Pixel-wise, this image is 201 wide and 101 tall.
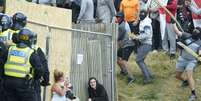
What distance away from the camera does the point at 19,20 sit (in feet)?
40.1

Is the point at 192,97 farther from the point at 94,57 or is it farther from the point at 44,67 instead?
the point at 44,67

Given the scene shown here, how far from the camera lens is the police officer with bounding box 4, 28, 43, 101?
11.4 meters

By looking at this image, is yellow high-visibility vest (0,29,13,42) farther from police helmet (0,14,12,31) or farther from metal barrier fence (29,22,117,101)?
metal barrier fence (29,22,117,101)

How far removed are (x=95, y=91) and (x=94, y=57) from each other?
90cm

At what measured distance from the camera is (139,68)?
18000 millimetres

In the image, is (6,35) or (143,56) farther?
(143,56)

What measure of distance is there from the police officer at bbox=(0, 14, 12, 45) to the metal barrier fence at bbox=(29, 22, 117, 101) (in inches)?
75.2

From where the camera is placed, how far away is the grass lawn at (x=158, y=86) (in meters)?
16.8

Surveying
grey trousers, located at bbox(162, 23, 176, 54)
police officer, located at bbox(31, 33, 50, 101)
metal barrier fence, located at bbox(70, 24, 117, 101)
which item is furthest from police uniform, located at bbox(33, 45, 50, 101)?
grey trousers, located at bbox(162, 23, 176, 54)

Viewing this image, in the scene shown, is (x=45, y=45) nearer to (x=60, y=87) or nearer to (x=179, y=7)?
(x=60, y=87)

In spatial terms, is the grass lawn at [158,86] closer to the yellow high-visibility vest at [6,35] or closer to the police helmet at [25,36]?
the yellow high-visibility vest at [6,35]

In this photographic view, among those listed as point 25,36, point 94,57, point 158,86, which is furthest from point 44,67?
point 158,86

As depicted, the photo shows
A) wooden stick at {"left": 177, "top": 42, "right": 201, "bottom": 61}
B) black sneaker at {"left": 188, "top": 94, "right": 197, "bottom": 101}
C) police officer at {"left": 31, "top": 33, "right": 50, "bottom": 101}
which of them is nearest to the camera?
police officer at {"left": 31, "top": 33, "right": 50, "bottom": 101}

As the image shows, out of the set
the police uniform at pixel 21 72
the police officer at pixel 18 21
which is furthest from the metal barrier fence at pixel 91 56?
the police uniform at pixel 21 72
